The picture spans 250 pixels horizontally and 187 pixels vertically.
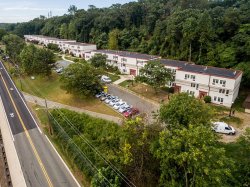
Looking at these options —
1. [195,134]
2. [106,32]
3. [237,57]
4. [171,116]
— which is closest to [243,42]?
[237,57]

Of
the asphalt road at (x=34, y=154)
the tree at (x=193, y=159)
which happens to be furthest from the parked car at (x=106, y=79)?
the tree at (x=193, y=159)

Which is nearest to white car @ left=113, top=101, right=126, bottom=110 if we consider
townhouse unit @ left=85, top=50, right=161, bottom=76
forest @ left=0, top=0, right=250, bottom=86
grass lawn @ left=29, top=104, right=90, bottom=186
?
grass lawn @ left=29, top=104, right=90, bottom=186

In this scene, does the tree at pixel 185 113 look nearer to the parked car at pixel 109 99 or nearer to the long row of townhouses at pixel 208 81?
the long row of townhouses at pixel 208 81

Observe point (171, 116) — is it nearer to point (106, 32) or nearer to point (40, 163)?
point (40, 163)

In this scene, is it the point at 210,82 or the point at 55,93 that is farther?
the point at 55,93

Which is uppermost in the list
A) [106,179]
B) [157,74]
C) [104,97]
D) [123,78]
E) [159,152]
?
[157,74]

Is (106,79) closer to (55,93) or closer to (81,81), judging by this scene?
(81,81)

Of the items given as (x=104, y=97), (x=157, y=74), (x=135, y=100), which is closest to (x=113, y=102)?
(x=104, y=97)
